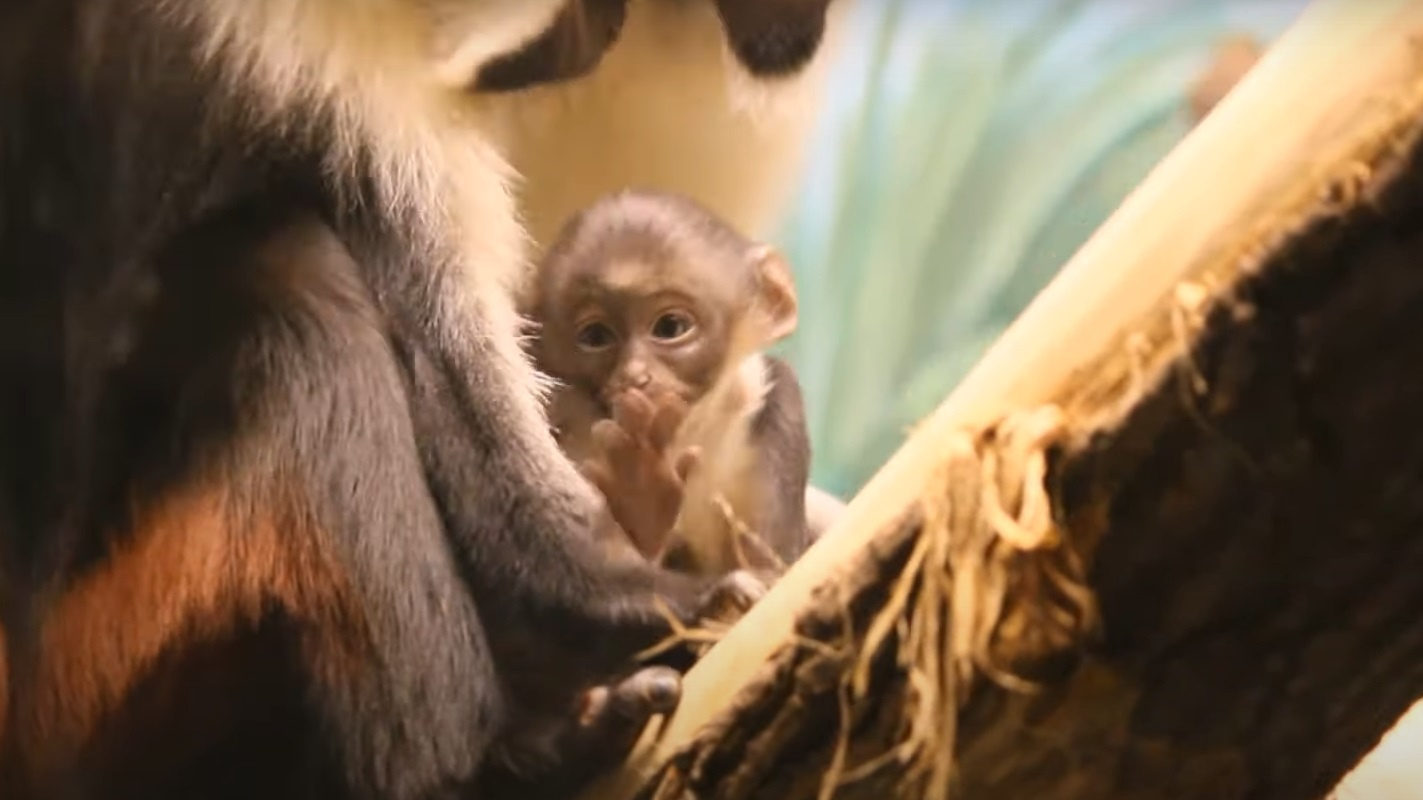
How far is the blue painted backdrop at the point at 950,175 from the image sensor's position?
1.17 meters

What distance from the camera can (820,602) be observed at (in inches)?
38.1

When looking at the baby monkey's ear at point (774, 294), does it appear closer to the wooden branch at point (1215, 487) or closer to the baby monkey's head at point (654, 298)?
the baby monkey's head at point (654, 298)

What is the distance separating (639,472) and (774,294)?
22 centimetres

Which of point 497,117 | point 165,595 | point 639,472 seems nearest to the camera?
point 165,595

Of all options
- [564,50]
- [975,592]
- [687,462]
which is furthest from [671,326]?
[975,592]

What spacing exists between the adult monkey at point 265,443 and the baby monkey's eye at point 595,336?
0.20ft

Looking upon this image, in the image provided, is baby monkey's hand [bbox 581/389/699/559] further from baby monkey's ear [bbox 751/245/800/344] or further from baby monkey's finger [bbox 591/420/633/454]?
baby monkey's ear [bbox 751/245/800/344]

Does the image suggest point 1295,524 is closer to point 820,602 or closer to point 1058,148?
point 820,602

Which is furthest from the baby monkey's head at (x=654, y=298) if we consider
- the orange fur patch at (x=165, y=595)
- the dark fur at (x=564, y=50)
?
the orange fur patch at (x=165, y=595)

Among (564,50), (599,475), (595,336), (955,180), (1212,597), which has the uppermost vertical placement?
(564,50)

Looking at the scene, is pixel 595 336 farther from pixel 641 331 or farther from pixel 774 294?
pixel 774 294

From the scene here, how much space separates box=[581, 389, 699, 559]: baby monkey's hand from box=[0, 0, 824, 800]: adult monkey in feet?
0.08

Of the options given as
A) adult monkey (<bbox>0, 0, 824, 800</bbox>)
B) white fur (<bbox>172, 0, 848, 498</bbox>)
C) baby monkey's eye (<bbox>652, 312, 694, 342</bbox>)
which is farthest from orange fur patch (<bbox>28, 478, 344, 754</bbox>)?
baby monkey's eye (<bbox>652, 312, 694, 342</bbox>)

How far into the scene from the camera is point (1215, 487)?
2.76 feet
